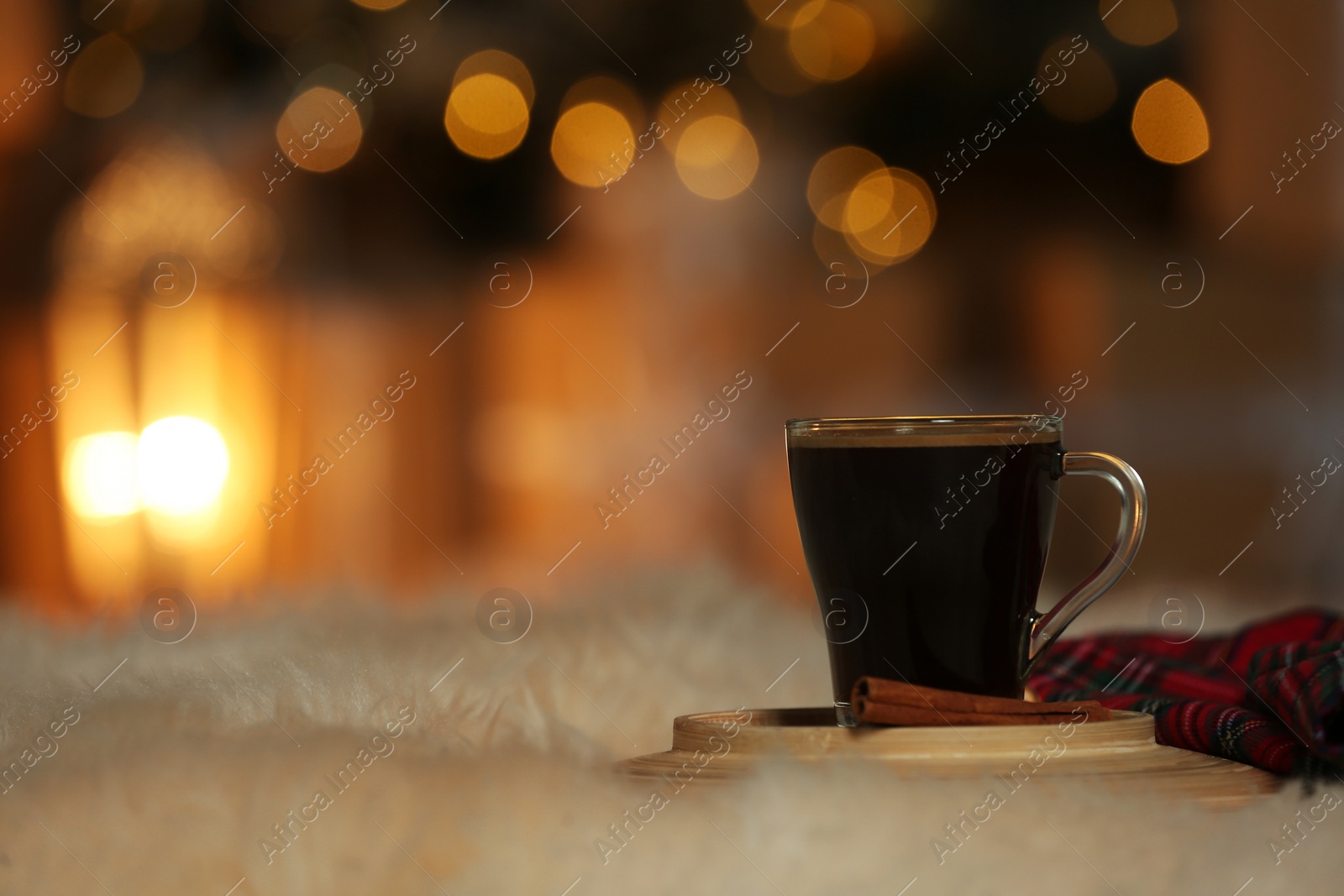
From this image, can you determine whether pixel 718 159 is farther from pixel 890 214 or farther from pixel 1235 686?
pixel 1235 686

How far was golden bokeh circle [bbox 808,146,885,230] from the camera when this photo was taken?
1884mm

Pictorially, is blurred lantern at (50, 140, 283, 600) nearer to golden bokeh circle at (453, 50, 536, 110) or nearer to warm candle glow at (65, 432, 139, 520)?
warm candle glow at (65, 432, 139, 520)

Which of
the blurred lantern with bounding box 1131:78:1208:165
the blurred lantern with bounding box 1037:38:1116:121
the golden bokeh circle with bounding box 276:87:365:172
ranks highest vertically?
the golden bokeh circle with bounding box 276:87:365:172

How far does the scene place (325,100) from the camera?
1907 mm

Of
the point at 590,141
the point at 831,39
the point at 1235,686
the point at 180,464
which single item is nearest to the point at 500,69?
the point at 590,141

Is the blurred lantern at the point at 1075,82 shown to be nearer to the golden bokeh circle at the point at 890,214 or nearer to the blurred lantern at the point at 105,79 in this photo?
the golden bokeh circle at the point at 890,214

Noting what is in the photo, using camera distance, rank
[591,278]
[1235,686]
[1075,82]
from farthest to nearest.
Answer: [591,278] → [1075,82] → [1235,686]

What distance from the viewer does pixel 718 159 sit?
194 cm

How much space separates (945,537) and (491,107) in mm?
1603

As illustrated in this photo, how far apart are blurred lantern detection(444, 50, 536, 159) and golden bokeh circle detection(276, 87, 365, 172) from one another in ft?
0.53

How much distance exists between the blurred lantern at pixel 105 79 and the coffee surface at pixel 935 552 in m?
1.77

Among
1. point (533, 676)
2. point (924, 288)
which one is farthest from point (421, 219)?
point (533, 676)

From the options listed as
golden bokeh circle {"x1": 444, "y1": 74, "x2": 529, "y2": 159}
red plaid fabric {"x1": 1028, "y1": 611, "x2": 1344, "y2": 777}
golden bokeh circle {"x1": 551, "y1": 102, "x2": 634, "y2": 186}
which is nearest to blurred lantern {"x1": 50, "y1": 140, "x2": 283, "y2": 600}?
golden bokeh circle {"x1": 444, "y1": 74, "x2": 529, "y2": 159}

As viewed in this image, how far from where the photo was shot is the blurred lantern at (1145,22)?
67.4 inches
